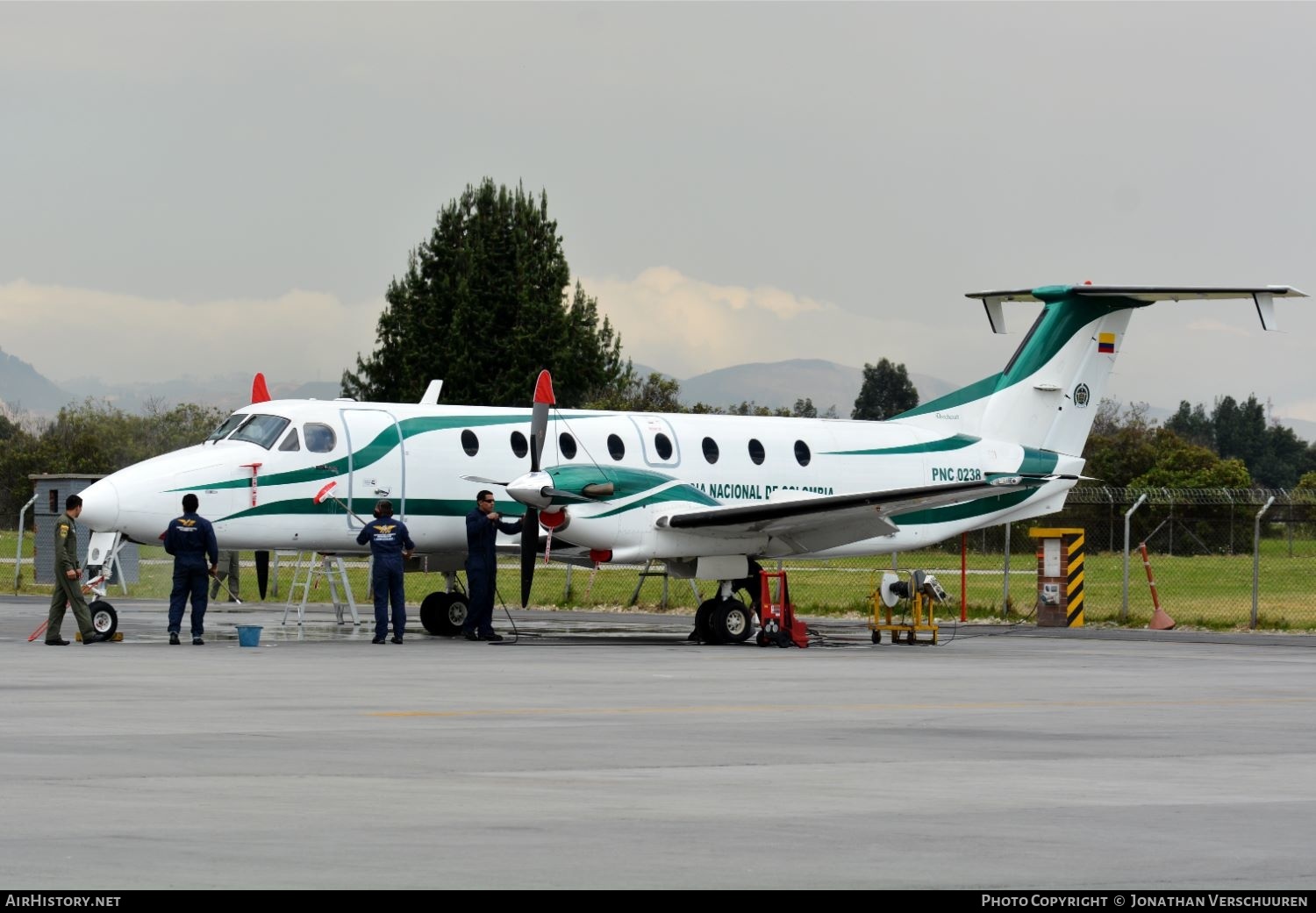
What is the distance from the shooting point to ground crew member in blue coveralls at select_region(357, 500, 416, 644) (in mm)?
22734

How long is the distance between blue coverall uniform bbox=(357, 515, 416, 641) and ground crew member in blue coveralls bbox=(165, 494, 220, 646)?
202 centimetres

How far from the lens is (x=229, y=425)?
79.0ft

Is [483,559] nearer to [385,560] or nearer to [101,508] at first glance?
[385,560]

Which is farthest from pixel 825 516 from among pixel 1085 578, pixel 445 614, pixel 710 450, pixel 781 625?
pixel 1085 578

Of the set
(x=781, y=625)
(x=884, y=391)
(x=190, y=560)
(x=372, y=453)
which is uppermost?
(x=884, y=391)

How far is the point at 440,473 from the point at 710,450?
14.3 ft

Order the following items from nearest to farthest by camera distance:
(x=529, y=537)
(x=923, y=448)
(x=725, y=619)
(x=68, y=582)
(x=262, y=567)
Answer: (x=68, y=582) → (x=529, y=537) → (x=725, y=619) → (x=262, y=567) → (x=923, y=448)

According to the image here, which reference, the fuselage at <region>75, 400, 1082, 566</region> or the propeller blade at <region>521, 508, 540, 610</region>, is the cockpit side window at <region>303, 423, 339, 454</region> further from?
the propeller blade at <region>521, 508, 540, 610</region>

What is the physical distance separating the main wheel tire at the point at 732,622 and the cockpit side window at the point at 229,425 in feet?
23.3

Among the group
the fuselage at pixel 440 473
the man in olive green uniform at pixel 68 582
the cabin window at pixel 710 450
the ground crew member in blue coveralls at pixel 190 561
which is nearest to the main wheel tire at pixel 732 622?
the fuselage at pixel 440 473

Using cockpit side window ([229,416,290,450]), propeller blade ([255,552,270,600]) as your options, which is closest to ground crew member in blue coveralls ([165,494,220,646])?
cockpit side window ([229,416,290,450])

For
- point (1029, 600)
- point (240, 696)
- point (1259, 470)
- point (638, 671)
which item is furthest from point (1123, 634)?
point (1259, 470)

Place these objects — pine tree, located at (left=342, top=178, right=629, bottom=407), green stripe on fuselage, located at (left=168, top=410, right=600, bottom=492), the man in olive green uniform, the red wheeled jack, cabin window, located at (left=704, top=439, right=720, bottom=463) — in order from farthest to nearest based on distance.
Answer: pine tree, located at (left=342, top=178, right=629, bottom=407) → cabin window, located at (left=704, top=439, right=720, bottom=463) → the red wheeled jack → green stripe on fuselage, located at (left=168, top=410, right=600, bottom=492) → the man in olive green uniform

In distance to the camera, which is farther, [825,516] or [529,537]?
[825,516]
